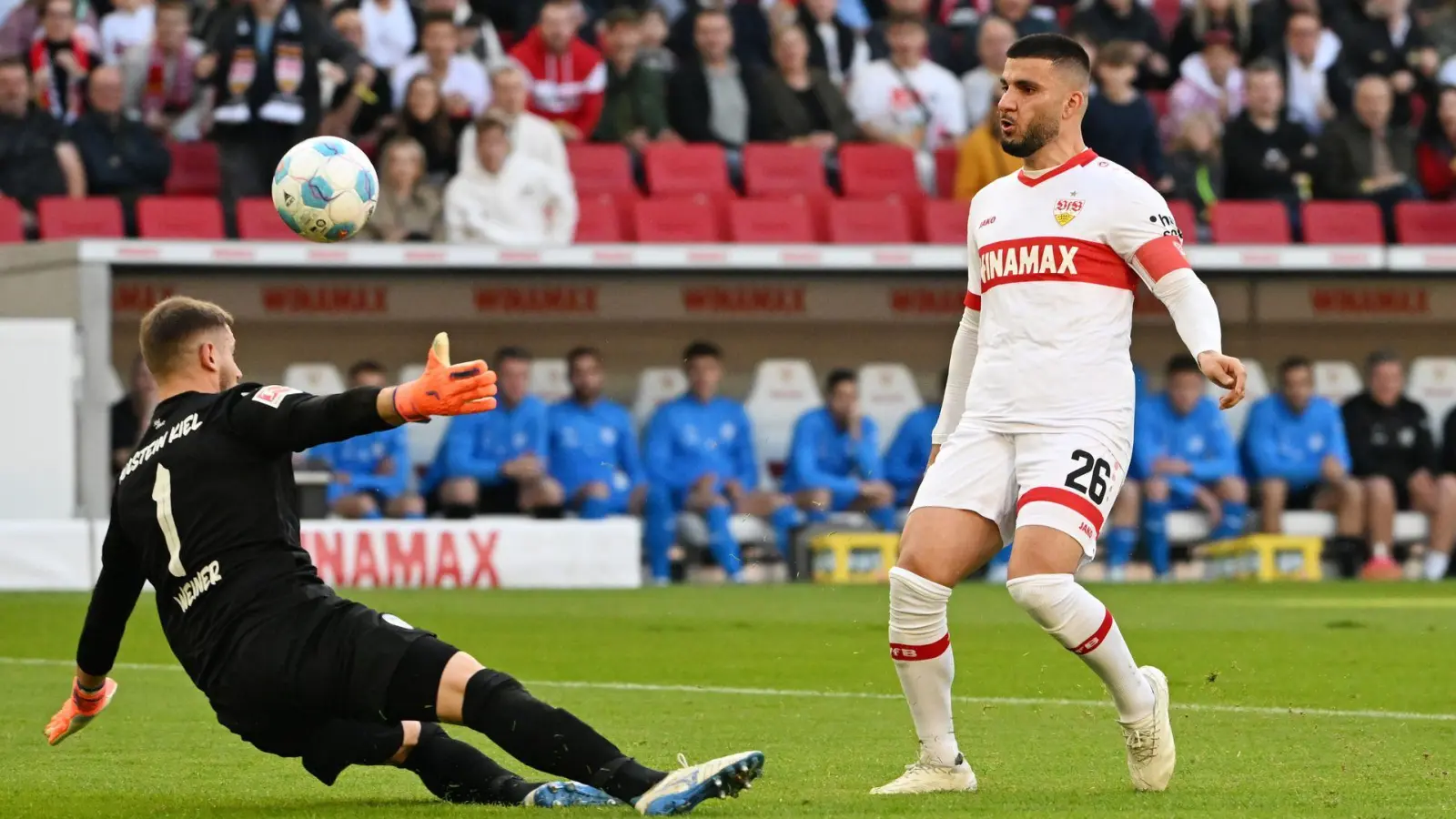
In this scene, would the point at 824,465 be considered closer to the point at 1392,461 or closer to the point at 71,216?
the point at 1392,461

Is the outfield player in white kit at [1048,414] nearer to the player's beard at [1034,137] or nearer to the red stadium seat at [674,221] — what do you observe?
the player's beard at [1034,137]

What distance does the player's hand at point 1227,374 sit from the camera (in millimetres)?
5766

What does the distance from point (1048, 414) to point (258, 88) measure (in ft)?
38.6

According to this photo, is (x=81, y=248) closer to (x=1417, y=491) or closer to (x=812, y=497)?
(x=812, y=497)

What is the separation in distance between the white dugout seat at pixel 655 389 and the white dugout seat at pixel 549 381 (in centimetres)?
59

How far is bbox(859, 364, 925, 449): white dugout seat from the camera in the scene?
60.9 ft

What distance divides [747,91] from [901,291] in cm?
226

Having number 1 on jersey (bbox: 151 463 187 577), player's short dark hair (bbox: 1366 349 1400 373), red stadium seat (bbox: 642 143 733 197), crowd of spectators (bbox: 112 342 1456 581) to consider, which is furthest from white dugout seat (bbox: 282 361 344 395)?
number 1 on jersey (bbox: 151 463 187 577)

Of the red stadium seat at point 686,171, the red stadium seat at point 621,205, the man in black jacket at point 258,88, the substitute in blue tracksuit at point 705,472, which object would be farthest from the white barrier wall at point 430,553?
the red stadium seat at point 686,171

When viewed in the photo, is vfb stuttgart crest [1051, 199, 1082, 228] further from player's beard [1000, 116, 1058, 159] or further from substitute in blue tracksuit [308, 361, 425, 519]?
substitute in blue tracksuit [308, 361, 425, 519]

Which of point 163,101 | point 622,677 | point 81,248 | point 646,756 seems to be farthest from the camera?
point 163,101

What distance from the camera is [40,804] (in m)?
5.92

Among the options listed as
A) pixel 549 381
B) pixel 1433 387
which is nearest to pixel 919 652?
pixel 549 381

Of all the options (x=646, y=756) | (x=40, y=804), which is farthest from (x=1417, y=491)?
(x=40, y=804)
